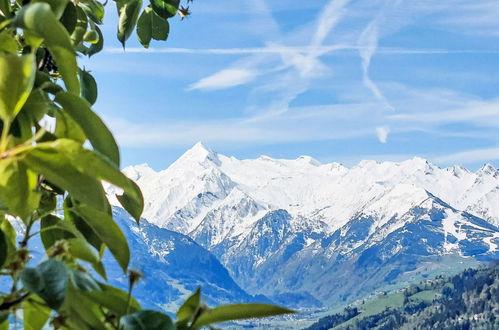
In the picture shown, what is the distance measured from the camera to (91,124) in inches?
36.4

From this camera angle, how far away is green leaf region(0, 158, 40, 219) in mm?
758

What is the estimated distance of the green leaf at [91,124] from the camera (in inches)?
36.3

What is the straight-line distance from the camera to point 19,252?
98 cm

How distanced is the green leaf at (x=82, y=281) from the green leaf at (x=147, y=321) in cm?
13

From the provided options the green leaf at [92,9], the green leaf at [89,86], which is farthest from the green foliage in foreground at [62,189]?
the green leaf at [92,9]

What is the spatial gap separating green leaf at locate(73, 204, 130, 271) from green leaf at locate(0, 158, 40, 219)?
0.15 metres

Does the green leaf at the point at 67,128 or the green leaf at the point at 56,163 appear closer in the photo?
the green leaf at the point at 56,163

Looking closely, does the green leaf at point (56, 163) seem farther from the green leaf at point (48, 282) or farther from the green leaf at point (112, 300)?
the green leaf at point (112, 300)

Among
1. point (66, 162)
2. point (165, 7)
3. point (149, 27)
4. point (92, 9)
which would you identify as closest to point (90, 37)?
point (92, 9)

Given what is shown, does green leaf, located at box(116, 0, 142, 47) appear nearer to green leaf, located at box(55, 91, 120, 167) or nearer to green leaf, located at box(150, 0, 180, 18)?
green leaf, located at box(150, 0, 180, 18)

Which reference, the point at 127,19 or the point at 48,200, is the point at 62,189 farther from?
the point at 127,19

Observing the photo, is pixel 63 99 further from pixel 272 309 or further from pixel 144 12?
pixel 144 12

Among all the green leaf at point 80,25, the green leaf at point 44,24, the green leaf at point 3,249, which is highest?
the green leaf at point 80,25

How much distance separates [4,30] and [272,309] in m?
0.54
